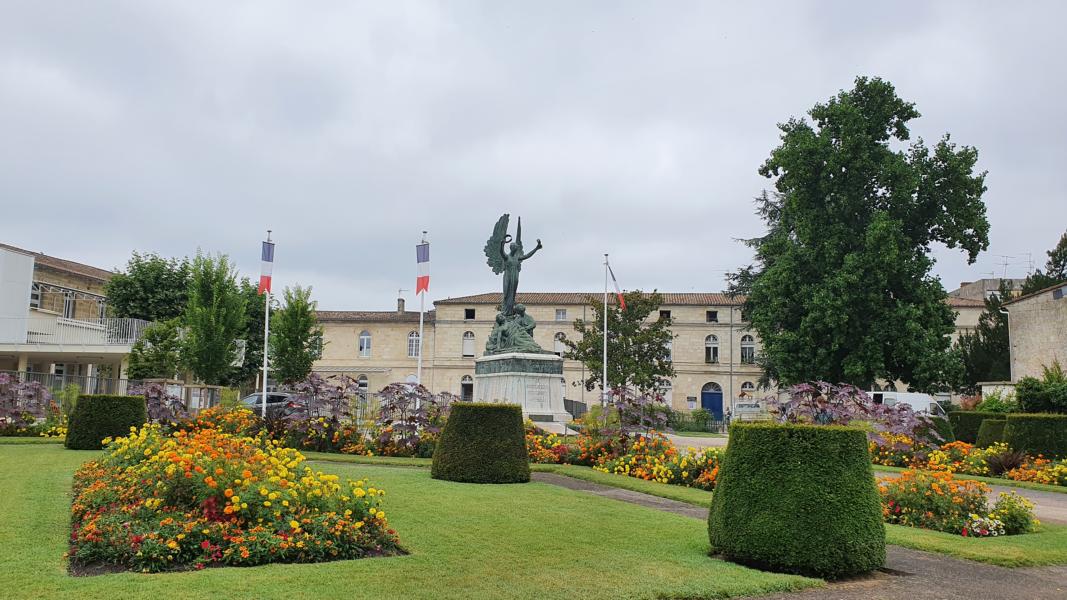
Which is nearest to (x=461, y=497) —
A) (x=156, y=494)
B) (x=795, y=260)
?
(x=156, y=494)

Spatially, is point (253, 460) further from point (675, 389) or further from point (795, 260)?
point (675, 389)

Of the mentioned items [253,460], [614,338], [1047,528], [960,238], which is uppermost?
[960,238]

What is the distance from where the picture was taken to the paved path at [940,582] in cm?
643

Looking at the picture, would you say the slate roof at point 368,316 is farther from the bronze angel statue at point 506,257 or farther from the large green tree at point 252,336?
the bronze angel statue at point 506,257

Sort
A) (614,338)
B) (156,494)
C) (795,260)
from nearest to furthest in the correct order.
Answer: (156,494), (795,260), (614,338)

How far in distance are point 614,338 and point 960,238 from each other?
19.9 m

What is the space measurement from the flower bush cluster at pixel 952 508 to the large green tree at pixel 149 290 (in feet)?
123

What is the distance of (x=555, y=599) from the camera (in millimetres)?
5793

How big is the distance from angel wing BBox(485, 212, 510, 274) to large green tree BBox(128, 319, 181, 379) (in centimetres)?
1432

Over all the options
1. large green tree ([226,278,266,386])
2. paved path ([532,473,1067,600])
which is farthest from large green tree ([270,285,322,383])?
paved path ([532,473,1067,600])

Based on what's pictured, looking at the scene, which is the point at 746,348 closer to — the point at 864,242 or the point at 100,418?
the point at 864,242

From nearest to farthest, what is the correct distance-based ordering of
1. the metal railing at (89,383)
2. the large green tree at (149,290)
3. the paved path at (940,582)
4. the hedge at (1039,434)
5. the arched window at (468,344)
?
the paved path at (940,582)
the hedge at (1039,434)
the metal railing at (89,383)
the large green tree at (149,290)
the arched window at (468,344)

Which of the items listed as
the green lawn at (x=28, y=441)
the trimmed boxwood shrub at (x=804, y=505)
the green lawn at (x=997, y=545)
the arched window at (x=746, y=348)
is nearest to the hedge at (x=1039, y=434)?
the green lawn at (x=997, y=545)

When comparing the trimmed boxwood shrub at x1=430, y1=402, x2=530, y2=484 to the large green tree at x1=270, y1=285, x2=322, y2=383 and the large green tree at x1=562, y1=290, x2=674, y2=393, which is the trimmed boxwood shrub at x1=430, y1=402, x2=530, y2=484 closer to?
the large green tree at x1=270, y1=285, x2=322, y2=383
